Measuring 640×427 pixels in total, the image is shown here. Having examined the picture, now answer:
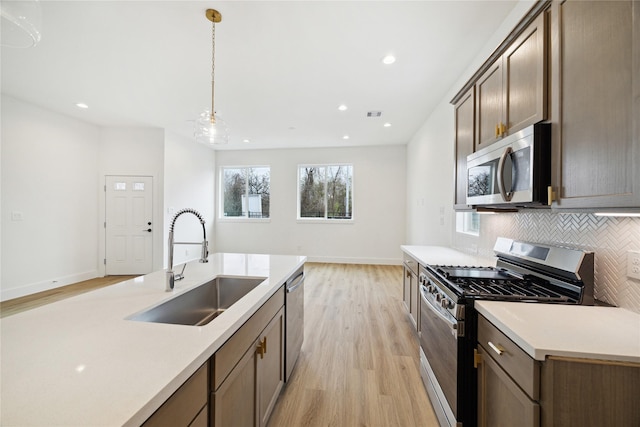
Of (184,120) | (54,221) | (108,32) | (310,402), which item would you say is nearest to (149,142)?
(184,120)

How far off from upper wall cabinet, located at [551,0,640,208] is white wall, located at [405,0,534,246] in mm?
1169

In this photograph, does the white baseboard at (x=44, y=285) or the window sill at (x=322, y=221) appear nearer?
the white baseboard at (x=44, y=285)

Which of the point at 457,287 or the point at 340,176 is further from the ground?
the point at 340,176

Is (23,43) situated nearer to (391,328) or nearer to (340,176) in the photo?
(391,328)

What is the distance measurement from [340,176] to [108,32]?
4757mm

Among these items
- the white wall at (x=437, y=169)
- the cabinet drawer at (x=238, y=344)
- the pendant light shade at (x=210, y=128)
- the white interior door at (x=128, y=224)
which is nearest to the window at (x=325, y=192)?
the white wall at (x=437, y=169)

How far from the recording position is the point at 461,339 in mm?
1271

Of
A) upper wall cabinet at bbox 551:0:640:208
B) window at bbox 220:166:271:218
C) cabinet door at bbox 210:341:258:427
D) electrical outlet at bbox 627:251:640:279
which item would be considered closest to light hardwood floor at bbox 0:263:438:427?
cabinet door at bbox 210:341:258:427

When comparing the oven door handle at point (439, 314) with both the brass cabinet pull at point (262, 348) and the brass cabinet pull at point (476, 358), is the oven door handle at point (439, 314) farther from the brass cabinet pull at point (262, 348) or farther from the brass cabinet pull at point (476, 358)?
the brass cabinet pull at point (262, 348)

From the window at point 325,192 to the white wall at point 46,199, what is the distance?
13.8 feet

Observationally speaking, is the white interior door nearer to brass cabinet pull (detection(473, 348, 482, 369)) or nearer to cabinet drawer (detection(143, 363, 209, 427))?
cabinet drawer (detection(143, 363, 209, 427))

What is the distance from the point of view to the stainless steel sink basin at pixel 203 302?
127 centimetres

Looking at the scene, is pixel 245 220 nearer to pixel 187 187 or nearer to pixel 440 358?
pixel 187 187

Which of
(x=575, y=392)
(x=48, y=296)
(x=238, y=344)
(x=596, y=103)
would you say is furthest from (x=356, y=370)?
(x=48, y=296)
